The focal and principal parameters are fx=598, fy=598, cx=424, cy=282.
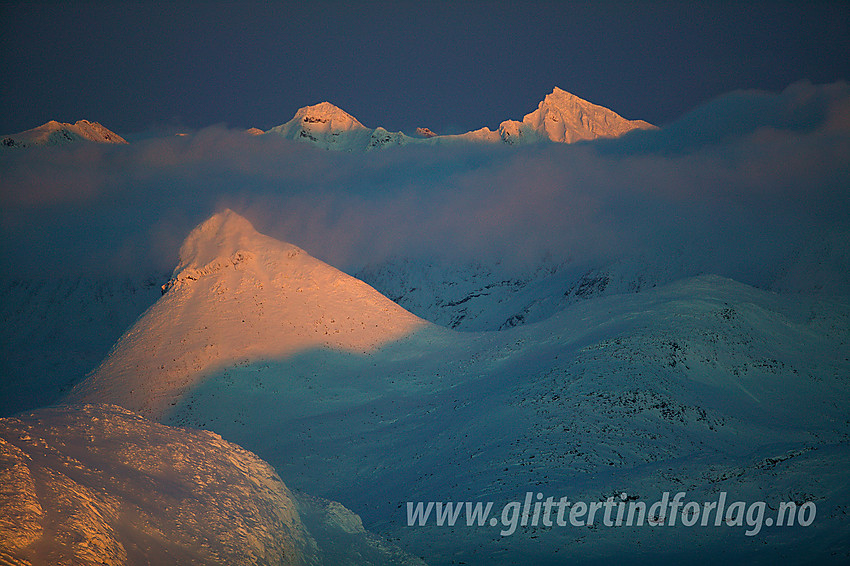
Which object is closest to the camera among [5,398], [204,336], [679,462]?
[679,462]

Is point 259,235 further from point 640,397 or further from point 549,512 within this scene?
point 549,512

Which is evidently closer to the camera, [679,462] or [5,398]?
[679,462]

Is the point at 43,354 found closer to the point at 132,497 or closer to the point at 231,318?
the point at 231,318

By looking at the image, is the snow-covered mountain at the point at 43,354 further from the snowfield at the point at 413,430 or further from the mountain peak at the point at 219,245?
the snowfield at the point at 413,430

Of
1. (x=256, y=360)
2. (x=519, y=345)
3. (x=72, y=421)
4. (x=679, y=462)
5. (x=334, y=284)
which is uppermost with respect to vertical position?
(x=334, y=284)

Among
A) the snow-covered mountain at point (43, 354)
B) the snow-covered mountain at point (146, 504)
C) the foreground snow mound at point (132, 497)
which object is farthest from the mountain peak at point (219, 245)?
the snow-covered mountain at point (43, 354)

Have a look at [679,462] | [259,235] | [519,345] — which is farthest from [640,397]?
[259,235]
